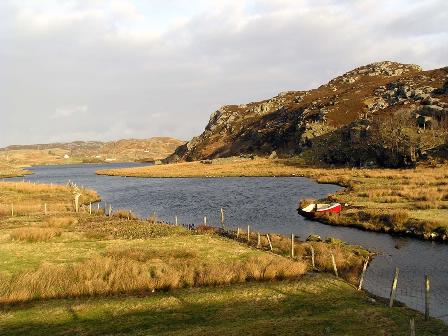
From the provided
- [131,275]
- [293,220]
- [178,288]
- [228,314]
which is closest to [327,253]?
[178,288]

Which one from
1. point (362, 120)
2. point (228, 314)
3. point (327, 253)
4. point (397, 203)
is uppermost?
point (362, 120)

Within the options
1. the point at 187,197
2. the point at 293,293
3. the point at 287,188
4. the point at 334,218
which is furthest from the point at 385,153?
the point at 293,293

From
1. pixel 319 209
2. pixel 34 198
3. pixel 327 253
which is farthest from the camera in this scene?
pixel 34 198

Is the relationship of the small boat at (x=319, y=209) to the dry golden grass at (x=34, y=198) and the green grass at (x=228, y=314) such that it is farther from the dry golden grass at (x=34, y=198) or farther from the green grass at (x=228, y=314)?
the dry golden grass at (x=34, y=198)

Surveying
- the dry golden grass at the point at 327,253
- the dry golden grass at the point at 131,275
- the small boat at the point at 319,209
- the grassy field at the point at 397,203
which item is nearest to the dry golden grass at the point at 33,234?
the dry golden grass at the point at 131,275

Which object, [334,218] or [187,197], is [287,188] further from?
[334,218]

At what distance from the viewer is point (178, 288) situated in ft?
88.6

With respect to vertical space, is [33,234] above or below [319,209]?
above

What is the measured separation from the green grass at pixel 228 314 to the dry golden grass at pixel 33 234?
16.0 meters

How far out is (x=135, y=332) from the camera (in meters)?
19.8

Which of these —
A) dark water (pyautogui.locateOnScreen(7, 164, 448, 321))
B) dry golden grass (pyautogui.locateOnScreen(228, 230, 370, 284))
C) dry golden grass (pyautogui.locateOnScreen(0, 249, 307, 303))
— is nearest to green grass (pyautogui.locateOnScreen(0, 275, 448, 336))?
dry golden grass (pyautogui.locateOnScreen(0, 249, 307, 303))

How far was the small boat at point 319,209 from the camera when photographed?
54597 mm

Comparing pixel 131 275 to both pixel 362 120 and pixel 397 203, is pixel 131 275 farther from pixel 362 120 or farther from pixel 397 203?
pixel 362 120

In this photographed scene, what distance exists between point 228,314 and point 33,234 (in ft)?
81.0
